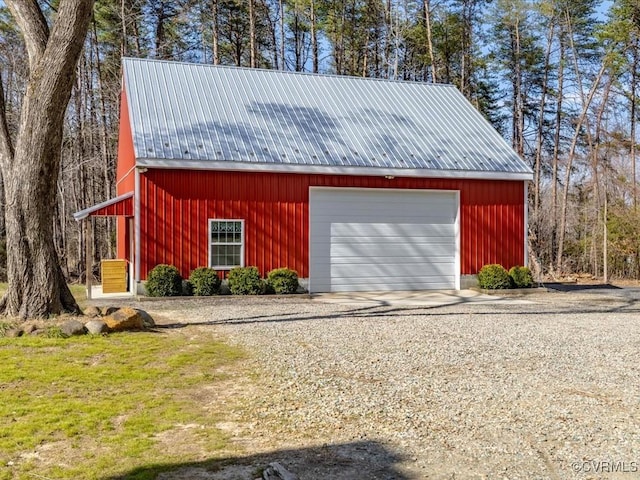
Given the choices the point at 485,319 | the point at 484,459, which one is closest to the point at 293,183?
the point at 485,319

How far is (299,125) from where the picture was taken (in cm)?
1562

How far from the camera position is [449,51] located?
2892cm

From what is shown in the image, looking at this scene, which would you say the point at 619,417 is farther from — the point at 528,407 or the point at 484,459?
the point at 484,459

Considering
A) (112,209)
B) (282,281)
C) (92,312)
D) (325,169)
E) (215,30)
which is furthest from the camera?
(215,30)

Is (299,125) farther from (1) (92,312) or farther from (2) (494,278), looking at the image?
(1) (92,312)

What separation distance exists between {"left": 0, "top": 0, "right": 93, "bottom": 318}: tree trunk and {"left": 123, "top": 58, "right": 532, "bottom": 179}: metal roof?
4197 mm

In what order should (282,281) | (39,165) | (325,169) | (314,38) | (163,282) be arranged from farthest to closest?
1. (314,38)
2. (325,169)
3. (282,281)
4. (163,282)
5. (39,165)

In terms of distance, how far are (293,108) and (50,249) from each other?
29.6ft

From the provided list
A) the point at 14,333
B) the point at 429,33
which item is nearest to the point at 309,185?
the point at 14,333

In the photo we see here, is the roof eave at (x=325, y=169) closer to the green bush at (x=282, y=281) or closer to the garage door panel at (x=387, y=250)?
the garage door panel at (x=387, y=250)

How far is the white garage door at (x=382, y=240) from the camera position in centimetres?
1471

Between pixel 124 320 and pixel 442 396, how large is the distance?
16.9 feet

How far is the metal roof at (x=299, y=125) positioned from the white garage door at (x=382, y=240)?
0.81 meters

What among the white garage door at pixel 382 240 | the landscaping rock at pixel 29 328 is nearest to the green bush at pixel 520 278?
the white garage door at pixel 382 240
